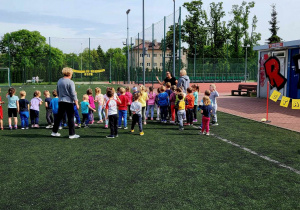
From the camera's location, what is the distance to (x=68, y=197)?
14.4 feet

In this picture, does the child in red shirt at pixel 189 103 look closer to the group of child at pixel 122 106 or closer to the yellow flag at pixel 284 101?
the group of child at pixel 122 106

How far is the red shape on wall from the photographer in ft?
58.7

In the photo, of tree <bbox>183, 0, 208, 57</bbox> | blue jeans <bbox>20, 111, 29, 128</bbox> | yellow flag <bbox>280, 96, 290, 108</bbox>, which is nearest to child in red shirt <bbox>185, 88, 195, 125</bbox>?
yellow flag <bbox>280, 96, 290, 108</bbox>

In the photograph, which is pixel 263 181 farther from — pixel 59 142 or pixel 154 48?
pixel 154 48

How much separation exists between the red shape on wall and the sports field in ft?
32.1

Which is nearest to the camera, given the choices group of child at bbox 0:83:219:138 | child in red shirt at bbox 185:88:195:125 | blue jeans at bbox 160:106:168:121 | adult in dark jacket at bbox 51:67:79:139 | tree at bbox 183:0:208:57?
adult in dark jacket at bbox 51:67:79:139

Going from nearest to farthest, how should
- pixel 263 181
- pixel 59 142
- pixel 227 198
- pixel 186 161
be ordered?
pixel 227 198 < pixel 263 181 < pixel 186 161 < pixel 59 142

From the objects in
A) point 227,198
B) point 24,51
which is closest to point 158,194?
point 227,198

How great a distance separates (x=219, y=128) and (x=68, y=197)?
6.61 metres

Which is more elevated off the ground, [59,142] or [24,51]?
[24,51]

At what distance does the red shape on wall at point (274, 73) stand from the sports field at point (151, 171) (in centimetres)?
978

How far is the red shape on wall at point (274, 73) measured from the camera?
17897 millimetres

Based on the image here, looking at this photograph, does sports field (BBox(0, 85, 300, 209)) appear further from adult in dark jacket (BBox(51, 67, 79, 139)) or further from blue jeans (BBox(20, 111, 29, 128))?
blue jeans (BBox(20, 111, 29, 128))

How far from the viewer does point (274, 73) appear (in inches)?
736
